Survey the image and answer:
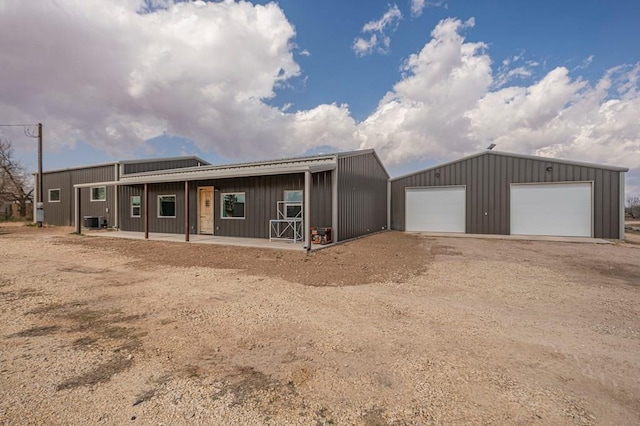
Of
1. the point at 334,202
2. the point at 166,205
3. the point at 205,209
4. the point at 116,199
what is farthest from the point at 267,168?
the point at 116,199

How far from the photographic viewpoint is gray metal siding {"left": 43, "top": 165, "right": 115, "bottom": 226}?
1628 centimetres

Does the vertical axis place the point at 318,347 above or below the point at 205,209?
below

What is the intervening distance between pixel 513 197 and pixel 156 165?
62.7ft

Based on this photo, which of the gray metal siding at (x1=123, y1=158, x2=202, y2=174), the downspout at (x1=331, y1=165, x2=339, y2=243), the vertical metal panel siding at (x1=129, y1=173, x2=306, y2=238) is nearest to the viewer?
the downspout at (x1=331, y1=165, x2=339, y2=243)

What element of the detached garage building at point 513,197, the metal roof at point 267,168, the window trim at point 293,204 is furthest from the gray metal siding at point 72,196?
the detached garage building at point 513,197

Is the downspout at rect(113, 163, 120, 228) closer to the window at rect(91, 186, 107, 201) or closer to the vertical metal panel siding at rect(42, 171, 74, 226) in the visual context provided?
the window at rect(91, 186, 107, 201)

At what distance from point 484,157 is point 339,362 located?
1442cm

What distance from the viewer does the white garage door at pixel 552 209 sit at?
503 inches

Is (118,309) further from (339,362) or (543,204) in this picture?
(543,204)

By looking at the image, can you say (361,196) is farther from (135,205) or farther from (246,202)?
(135,205)

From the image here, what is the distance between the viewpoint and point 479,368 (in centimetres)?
264

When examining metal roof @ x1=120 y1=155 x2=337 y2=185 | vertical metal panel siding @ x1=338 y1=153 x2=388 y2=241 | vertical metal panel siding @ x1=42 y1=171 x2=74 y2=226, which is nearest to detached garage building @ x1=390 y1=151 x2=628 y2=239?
vertical metal panel siding @ x1=338 y1=153 x2=388 y2=241

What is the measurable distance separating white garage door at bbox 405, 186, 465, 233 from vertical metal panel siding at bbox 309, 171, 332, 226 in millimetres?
6917

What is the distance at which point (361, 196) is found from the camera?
12.8 m
